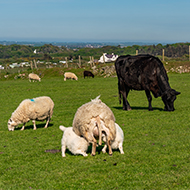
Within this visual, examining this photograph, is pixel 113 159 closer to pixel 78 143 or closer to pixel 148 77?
pixel 78 143

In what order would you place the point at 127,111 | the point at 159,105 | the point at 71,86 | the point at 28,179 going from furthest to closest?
the point at 71,86 → the point at 159,105 → the point at 127,111 → the point at 28,179

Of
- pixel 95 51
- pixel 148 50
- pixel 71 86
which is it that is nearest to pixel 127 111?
pixel 71 86

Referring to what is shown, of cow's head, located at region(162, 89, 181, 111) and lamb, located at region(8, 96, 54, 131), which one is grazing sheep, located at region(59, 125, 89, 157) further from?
cow's head, located at region(162, 89, 181, 111)

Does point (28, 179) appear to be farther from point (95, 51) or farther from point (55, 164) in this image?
point (95, 51)

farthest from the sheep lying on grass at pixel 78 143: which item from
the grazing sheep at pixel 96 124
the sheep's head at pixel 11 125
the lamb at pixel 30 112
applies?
the sheep's head at pixel 11 125

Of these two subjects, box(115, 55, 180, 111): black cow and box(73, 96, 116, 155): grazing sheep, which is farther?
box(115, 55, 180, 111): black cow

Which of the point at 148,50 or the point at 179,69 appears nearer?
the point at 179,69

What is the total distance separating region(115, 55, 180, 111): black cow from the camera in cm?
1650

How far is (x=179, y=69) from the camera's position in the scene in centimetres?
4216

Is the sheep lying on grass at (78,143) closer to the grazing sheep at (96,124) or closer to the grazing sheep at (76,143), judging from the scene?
the grazing sheep at (76,143)

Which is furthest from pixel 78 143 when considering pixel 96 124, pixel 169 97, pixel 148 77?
pixel 169 97

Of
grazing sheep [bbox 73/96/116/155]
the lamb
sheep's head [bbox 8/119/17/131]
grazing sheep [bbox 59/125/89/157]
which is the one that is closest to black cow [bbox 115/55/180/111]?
the lamb

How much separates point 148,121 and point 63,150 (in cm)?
654

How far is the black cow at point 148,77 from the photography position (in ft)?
54.1
